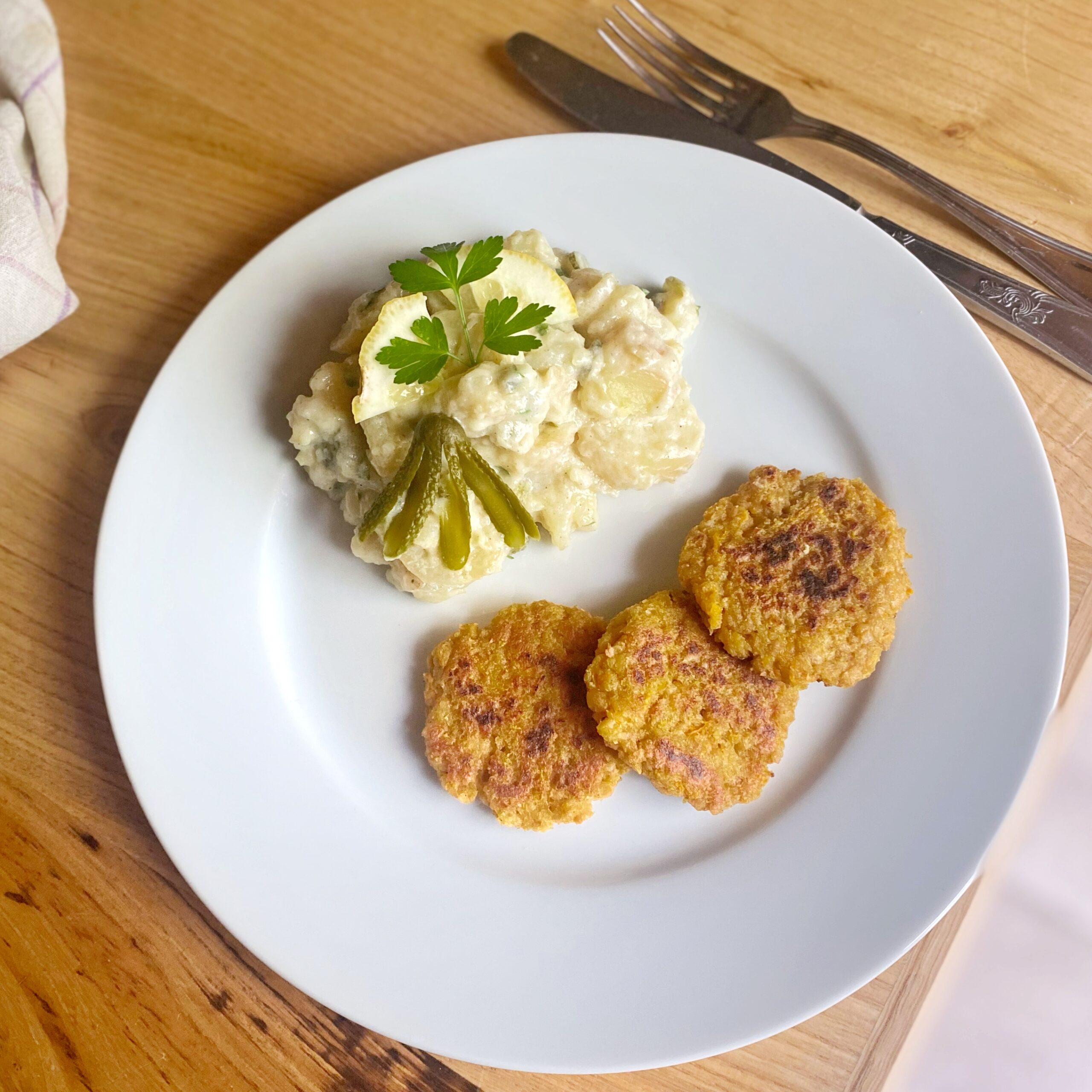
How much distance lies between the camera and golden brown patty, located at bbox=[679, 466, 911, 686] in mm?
2102

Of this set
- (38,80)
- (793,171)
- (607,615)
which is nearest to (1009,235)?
(793,171)

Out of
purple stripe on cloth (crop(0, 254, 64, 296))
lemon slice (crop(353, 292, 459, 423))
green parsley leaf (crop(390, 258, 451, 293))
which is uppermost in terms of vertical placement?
green parsley leaf (crop(390, 258, 451, 293))

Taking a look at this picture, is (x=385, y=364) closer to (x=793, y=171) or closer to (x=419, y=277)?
(x=419, y=277)

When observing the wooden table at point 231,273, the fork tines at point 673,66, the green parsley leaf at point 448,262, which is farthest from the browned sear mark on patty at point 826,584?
the fork tines at point 673,66

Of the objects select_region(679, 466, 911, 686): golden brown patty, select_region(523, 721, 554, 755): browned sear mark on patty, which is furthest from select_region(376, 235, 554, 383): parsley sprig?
select_region(523, 721, 554, 755): browned sear mark on patty

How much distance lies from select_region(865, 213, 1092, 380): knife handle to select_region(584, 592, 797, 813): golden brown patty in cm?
115

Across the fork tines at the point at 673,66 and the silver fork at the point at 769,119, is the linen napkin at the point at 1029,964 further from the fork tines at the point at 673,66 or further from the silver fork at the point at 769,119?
the fork tines at the point at 673,66

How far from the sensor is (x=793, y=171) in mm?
2502

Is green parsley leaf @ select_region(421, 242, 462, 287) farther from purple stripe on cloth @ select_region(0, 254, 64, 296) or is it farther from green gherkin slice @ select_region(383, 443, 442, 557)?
purple stripe on cloth @ select_region(0, 254, 64, 296)

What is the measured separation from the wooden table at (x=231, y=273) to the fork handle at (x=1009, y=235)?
80 mm

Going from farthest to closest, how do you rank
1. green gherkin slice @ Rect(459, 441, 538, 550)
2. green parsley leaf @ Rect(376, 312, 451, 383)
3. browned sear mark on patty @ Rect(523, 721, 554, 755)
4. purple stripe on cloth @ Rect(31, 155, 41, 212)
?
purple stripe on cloth @ Rect(31, 155, 41, 212) < browned sear mark on patty @ Rect(523, 721, 554, 755) < green gherkin slice @ Rect(459, 441, 538, 550) < green parsley leaf @ Rect(376, 312, 451, 383)

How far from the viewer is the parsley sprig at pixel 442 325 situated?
6.59 feet

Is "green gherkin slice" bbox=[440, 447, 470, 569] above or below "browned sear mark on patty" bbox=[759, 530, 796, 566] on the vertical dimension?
below

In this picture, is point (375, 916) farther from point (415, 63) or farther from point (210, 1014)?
point (415, 63)
